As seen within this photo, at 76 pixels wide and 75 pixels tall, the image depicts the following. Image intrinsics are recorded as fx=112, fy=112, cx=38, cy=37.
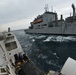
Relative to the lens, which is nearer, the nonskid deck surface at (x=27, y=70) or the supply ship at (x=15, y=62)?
the supply ship at (x=15, y=62)

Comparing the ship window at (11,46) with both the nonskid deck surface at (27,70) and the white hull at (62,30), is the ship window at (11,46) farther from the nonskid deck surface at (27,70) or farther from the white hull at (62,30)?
the white hull at (62,30)

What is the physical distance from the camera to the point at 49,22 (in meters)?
62.1

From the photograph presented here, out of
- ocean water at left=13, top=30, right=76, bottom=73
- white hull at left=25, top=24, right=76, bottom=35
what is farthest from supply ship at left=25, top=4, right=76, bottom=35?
ocean water at left=13, top=30, right=76, bottom=73

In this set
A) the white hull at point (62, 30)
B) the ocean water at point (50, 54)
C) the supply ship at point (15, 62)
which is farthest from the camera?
the white hull at point (62, 30)

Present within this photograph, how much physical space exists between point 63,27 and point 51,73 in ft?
142

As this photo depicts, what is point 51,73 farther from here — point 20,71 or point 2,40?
point 2,40

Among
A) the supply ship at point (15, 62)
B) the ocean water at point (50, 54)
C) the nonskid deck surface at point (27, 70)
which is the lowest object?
the ocean water at point (50, 54)

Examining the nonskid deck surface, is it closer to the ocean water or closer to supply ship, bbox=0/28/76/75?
supply ship, bbox=0/28/76/75

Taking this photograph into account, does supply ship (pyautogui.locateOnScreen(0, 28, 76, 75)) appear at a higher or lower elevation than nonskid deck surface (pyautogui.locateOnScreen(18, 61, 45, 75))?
higher

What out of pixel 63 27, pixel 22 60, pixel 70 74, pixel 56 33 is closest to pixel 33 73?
pixel 22 60

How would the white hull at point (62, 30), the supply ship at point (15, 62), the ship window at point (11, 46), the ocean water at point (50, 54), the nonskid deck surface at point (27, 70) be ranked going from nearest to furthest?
the supply ship at point (15, 62), the nonskid deck surface at point (27, 70), the ship window at point (11, 46), the ocean water at point (50, 54), the white hull at point (62, 30)

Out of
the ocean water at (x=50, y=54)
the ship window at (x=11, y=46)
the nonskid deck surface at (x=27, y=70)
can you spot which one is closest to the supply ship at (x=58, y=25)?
the ocean water at (x=50, y=54)

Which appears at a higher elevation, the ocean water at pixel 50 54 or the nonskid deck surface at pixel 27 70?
the nonskid deck surface at pixel 27 70

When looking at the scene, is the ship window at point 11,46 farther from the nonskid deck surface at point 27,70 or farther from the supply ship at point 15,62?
the nonskid deck surface at point 27,70
